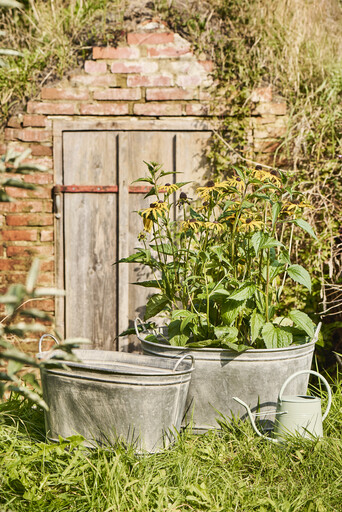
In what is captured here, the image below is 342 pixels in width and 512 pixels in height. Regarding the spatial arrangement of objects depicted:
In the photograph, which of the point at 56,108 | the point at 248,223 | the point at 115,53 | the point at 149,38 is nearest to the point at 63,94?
the point at 56,108

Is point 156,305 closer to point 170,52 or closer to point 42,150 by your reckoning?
point 42,150

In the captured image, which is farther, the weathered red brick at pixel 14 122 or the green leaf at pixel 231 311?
the weathered red brick at pixel 14 122

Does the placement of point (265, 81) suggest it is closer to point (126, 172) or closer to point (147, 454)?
point (126, 172)

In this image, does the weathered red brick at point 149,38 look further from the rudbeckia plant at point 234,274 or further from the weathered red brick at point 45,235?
the rudbeckia plant at point 234,274

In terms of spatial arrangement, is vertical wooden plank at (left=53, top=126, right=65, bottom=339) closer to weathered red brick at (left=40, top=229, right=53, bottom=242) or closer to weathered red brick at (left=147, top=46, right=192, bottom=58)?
weathered red brick at (left=40, top=229, right=53, bottom=242)

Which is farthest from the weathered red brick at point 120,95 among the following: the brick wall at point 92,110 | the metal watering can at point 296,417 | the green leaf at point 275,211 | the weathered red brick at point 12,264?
the metal watering can at point 296,417

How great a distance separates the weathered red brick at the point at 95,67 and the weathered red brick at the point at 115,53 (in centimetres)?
4

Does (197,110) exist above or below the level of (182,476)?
above

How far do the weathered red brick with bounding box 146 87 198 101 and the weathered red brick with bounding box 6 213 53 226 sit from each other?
102cm

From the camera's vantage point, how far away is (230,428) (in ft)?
6.69

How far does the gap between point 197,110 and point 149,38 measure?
0.58 metres

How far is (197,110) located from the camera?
335 cm

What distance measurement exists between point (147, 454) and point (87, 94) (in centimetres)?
237

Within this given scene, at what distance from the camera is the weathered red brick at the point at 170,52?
11.1 feet
